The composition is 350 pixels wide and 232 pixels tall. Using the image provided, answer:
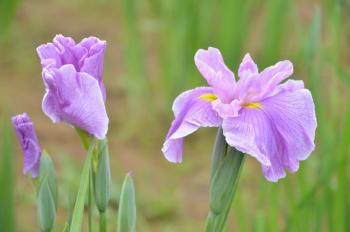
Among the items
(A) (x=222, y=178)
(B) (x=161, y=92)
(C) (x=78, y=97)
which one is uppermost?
(C) (x=78, y=97)

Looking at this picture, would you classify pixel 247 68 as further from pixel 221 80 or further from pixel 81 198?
pixel 81 198

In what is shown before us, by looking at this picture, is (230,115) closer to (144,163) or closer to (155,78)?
(144,163)

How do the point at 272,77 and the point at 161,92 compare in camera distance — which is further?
the point at 161,92

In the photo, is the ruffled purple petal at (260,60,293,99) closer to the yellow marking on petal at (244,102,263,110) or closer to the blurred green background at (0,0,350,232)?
the yellow marking on petal at (244,102,263,110)

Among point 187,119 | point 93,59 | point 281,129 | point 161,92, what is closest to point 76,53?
point 93,59

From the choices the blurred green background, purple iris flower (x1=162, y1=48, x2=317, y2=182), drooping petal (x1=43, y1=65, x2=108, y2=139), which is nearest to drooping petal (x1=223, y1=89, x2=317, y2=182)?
purple iris flower (x1=162, y1=48, x2=317, y2=182)

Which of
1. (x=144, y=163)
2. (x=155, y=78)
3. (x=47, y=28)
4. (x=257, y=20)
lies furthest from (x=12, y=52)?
(x=257, y=20)

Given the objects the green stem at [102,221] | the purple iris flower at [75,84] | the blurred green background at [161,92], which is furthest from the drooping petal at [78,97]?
the blurred green background at [161,92]

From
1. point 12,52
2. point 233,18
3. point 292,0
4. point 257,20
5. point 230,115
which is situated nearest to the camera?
point 230,115
